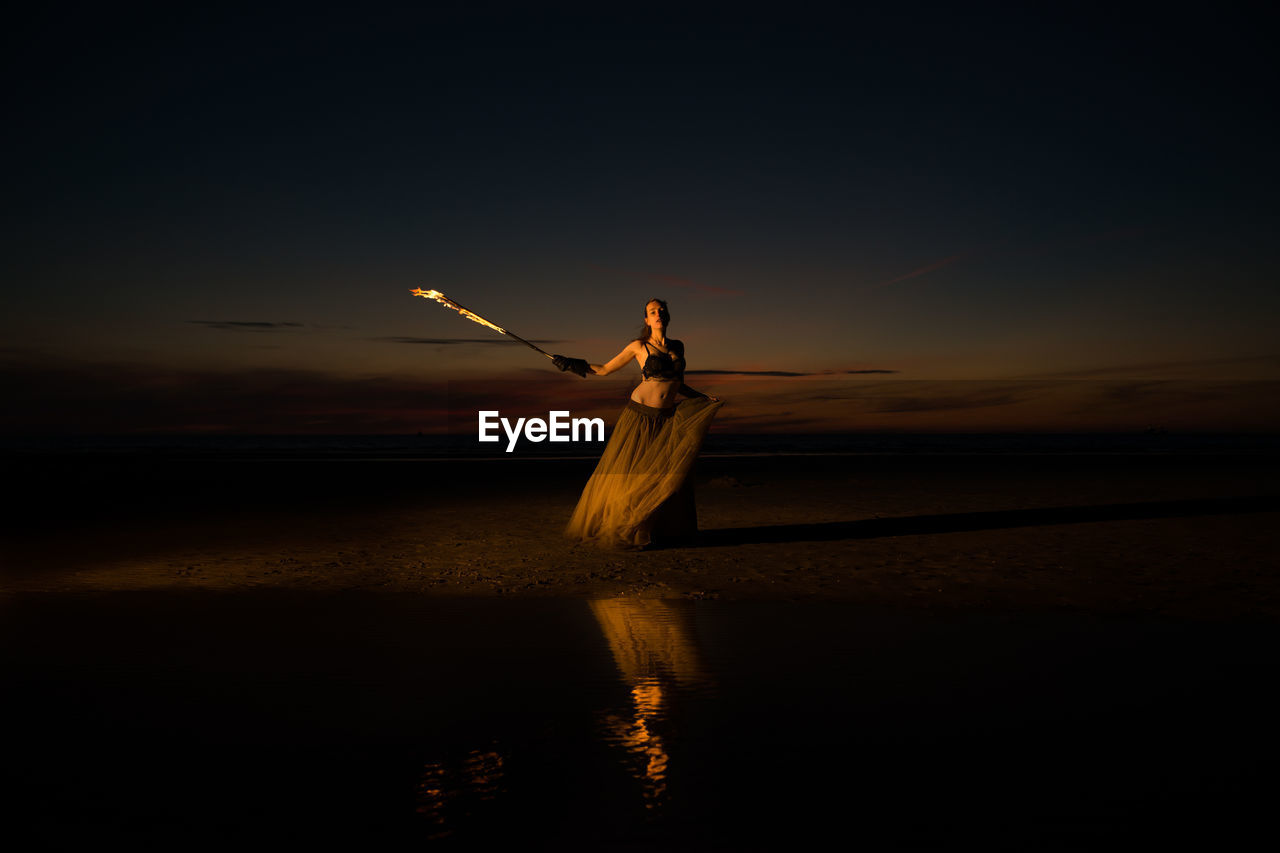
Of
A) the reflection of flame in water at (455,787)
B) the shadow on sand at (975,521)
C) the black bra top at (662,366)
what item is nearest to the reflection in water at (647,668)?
the reflection of flame in water at (455,787)

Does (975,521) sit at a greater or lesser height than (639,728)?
lesser

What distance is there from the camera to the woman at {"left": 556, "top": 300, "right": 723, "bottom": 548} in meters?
10.6

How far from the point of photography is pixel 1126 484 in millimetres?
21141

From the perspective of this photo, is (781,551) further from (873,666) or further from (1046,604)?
(873,666)

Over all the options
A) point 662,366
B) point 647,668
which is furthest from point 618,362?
point 647,668

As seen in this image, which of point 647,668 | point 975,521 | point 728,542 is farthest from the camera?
point 975,521

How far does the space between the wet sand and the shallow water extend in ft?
4.83

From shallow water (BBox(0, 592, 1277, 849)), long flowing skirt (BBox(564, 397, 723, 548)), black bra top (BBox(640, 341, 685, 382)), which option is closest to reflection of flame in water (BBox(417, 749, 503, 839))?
shallow water (BBox(0, 592, 1277, 849))

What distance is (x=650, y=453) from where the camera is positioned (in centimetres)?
1080

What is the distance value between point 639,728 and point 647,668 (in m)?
1.11

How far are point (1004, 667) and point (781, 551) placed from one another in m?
5.02

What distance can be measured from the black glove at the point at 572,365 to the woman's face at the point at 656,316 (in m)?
0.95

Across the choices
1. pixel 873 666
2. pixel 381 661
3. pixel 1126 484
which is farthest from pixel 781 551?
pixel 1126 484

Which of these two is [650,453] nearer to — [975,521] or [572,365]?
[572,365]
